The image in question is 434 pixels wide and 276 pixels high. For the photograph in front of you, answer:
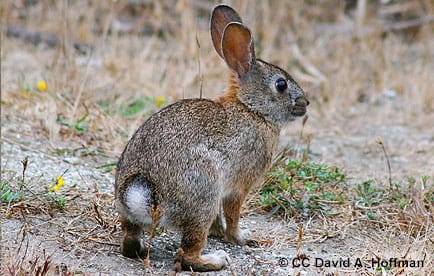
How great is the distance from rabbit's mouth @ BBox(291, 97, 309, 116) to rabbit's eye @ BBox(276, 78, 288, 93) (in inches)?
5.1

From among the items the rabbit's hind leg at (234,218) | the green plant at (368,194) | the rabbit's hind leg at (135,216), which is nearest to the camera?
the rabbit's hind leg at (135,216)

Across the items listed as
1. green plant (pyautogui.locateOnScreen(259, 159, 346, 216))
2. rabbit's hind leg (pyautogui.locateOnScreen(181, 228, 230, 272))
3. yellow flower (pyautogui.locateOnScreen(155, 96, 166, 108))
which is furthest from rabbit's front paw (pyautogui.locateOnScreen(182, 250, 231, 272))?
yellow flower (pyautogui.locateOnScreen(155, 96, 166, 108))

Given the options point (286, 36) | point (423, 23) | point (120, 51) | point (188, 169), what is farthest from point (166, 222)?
point (423, 23)

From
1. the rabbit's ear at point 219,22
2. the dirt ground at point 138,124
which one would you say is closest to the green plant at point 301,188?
the dirt ground at point 138,124

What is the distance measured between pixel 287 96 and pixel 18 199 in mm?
1816

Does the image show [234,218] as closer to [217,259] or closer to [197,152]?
[217,259]

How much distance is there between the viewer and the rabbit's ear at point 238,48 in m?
4.43

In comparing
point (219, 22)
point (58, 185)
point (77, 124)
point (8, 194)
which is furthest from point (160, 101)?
point (8, 194)

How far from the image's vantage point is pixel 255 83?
4.54 m

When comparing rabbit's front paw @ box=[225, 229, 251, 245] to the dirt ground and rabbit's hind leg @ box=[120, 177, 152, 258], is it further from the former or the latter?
rabbit's hind leg @ box=[120, 177, 152, 258]

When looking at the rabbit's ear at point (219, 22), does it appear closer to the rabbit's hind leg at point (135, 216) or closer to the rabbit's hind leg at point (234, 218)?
the rabbit's hind leg at point (234, 218)

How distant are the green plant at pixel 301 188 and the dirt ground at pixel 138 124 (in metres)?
0.10

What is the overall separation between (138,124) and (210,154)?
2.47 metres

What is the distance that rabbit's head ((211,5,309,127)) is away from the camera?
4.47 m
